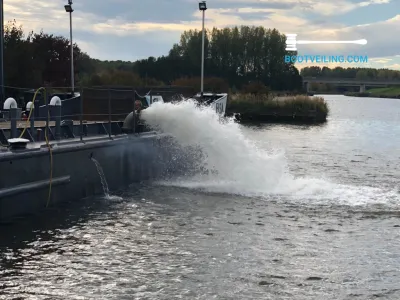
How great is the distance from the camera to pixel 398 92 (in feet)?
584

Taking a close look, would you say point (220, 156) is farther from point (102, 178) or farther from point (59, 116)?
point (59, 116)

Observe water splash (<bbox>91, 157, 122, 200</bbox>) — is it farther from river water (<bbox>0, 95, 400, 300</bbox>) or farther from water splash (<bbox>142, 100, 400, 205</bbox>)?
water splash (<bbox>142, 100, 400, 205</bbox>)

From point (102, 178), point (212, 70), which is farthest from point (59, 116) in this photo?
point (212, 70)

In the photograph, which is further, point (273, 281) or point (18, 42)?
point (18, 42)

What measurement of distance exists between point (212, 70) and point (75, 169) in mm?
94542

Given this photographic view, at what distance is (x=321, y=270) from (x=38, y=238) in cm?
450

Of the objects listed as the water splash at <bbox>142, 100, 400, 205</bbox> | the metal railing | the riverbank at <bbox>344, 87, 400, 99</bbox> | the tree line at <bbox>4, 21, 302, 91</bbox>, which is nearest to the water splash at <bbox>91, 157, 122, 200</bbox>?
the metal railing

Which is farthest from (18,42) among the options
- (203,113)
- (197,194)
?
(197,194)

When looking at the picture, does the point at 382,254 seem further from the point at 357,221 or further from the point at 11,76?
the point at 11,76

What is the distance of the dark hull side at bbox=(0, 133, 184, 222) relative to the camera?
387 inches

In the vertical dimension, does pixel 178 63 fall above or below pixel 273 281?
above

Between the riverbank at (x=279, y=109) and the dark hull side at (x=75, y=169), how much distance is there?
39253mm

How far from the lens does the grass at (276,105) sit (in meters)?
56.2

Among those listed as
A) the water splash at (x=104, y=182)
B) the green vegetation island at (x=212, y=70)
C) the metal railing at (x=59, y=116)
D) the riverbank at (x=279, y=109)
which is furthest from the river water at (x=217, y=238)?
the riverbank at (x=279, y=109)
